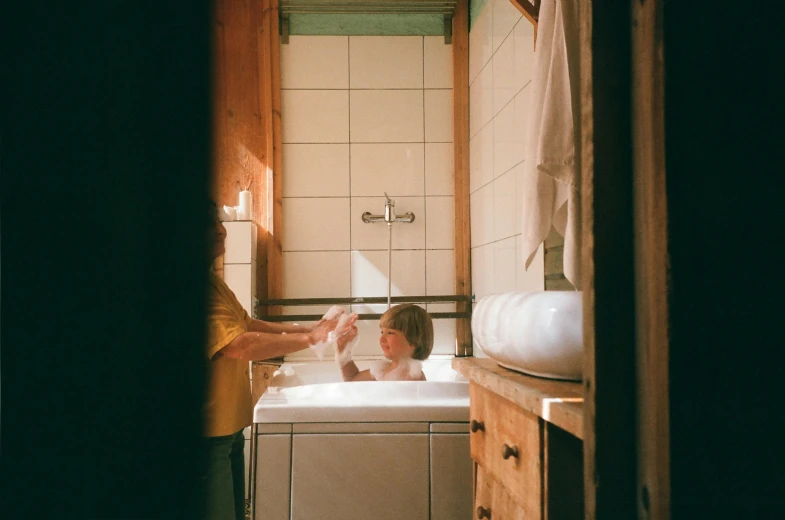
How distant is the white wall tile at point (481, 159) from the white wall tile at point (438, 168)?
115mm

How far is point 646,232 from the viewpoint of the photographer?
47cm

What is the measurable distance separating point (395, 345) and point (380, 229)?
704mm

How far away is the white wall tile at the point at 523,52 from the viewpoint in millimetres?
1775

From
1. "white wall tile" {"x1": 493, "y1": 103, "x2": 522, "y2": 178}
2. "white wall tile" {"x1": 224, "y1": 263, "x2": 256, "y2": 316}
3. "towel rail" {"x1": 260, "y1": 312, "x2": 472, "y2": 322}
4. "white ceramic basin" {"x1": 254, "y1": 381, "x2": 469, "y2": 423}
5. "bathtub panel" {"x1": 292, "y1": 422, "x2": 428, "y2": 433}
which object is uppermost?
"white wall tile" {"x1": 493, "y1": 103, "x2": 522, "y2": 178}

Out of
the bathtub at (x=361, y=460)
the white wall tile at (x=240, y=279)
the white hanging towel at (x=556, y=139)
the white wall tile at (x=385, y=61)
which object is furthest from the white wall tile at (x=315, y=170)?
the white hanging towel at (x=556, y=139)

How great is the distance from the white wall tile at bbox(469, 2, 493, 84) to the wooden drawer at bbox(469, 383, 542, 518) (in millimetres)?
1716

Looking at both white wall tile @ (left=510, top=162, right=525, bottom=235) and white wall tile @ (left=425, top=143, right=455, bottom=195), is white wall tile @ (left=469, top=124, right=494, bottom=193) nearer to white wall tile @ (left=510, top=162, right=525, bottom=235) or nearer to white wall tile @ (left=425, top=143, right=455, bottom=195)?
white wall tile @ (left=425, top=143, right=455, bottom=195)

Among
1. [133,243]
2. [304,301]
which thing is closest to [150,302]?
[133,243]

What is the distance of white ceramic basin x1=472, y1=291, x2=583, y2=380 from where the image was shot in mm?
759

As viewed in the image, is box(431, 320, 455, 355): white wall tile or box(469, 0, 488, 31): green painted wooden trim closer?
box(469, 0, 488, 31): green painted wooden trim

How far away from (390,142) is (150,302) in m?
1.99

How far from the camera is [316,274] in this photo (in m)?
2.70

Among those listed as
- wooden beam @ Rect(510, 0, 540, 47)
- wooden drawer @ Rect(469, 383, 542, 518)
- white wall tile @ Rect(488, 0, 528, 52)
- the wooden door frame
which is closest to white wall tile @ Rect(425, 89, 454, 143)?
white wall tile @ Rect(488, 0, 528, 52)

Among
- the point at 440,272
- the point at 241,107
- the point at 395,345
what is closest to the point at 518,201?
the point at 395,345
